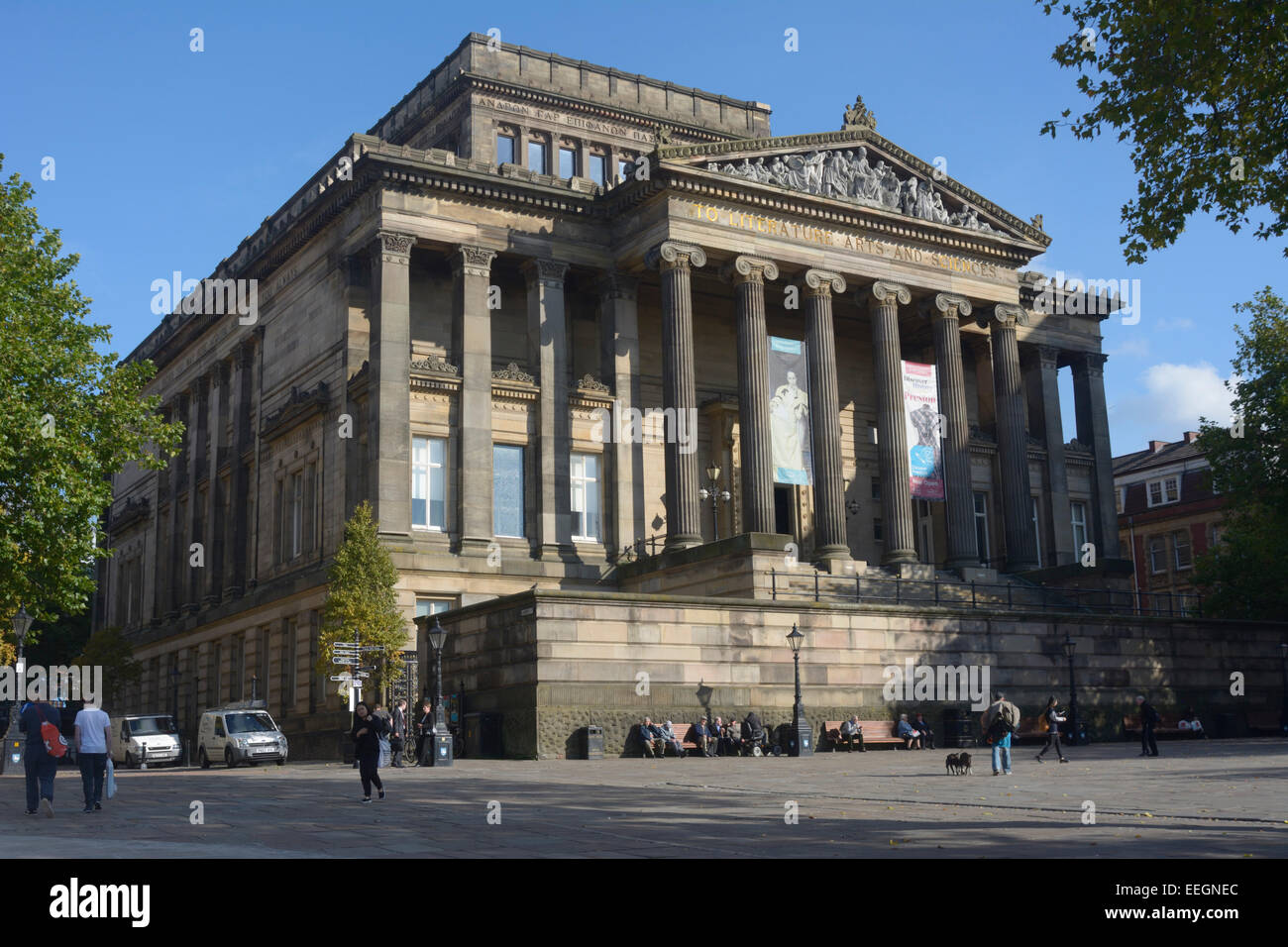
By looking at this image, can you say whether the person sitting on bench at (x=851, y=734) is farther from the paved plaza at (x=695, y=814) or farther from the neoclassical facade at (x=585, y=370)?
the neoclassical facade at (x=585, y=370)

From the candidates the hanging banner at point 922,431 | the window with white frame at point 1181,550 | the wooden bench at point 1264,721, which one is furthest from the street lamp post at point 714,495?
the window with white frame at point 1181,550

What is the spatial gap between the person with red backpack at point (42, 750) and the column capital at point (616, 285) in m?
33.8

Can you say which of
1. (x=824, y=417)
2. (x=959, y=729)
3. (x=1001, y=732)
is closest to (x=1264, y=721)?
(x=959, y=729)

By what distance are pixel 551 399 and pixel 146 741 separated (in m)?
18.6

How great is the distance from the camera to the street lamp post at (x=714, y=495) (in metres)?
51.9

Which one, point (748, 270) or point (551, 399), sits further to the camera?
point (748, 270)

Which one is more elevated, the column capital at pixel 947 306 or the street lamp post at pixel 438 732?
the column capital at pixel 947 306

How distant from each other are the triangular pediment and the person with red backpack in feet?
108

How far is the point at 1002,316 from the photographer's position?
56.5 meters

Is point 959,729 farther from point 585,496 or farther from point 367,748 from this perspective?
point 367,748

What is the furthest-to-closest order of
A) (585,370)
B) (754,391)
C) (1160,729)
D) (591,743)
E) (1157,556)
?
1. (1157,556)
2. (585,370)
3. (754,391)
4. (1160,729)
5. (591,743)
